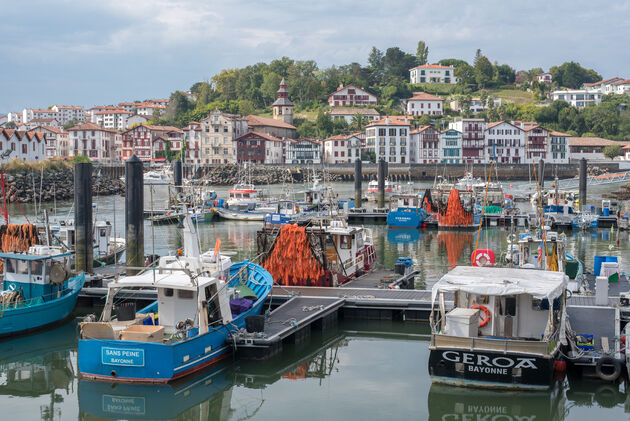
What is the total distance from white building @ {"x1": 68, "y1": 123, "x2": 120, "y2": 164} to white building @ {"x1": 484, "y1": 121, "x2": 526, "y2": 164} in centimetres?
5983

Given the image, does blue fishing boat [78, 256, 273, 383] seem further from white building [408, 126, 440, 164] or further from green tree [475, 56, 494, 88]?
green tree [475, 56, 494, 88]

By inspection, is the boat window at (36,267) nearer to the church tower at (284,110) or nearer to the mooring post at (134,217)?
the mooring post at (134,217)

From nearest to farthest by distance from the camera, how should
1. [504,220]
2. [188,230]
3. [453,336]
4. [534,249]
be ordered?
[453,336]
[188,230]
[534,249]
[504,220]

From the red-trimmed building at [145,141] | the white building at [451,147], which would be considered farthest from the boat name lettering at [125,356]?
the red-trimmed building at [145,141]

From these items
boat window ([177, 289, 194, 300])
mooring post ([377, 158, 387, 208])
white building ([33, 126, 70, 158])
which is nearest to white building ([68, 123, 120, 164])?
white building ([33, 126, 70, 158])

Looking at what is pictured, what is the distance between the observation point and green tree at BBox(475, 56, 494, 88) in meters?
170

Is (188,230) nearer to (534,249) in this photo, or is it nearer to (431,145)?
(534,249)

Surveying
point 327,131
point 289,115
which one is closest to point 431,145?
point 327,131

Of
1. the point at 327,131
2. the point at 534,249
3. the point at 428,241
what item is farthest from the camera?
the point at 327,131

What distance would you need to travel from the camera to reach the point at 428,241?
40688 millimetres

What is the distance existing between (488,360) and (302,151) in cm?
10039

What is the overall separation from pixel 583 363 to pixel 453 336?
2959 mm

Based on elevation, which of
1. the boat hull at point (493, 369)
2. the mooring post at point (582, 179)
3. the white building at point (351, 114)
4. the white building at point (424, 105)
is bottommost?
the boat hull at point (493, 369)

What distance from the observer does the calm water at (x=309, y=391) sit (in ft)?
47.6
